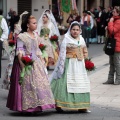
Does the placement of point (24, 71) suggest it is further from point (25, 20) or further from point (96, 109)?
point (96, 109)

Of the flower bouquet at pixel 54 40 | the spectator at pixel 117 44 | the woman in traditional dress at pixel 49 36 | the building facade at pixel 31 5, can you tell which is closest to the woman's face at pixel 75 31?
the spectator at pixel 117 44

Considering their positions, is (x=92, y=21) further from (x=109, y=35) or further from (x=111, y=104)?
(x=111, y=104)

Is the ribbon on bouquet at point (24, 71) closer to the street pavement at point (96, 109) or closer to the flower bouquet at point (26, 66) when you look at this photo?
the flower bouquet at point (26, 66)

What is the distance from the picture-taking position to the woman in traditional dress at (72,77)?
1002 centimetres

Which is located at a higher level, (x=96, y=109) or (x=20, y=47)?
(x=20, y=47)

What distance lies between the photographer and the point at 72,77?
10133 mm

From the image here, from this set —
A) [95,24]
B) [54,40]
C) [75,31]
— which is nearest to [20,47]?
[75,31]

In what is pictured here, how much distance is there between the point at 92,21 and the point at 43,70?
19.7 meters

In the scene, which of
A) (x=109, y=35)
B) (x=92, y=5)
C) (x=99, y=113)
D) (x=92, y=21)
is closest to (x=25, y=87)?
(x=99, y=113)

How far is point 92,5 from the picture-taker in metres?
46.5

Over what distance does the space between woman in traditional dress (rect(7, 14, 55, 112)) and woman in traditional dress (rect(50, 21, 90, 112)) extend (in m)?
0.30

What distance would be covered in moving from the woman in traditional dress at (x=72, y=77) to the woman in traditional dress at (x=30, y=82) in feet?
0.99

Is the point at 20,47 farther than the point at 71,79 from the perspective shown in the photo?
No

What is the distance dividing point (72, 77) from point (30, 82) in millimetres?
785
